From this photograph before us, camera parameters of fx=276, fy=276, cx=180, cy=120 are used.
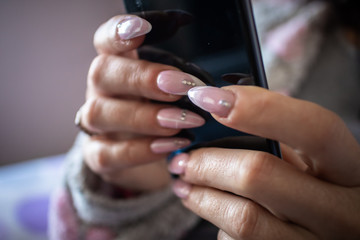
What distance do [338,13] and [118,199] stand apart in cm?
53

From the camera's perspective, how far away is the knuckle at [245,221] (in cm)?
20

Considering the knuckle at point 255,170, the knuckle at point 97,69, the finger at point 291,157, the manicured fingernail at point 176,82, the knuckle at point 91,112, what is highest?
the knuckle at point 97,69

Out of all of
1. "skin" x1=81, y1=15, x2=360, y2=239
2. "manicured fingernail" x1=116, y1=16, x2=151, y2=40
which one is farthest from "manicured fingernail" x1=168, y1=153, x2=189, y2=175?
"manicured fingernail" x1=116, y1=16, x2=151, y2=40

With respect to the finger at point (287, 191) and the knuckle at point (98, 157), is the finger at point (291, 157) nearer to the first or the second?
the finger at point (287, 191)

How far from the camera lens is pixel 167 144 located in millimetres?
248

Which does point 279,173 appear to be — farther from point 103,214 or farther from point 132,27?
point 103,214

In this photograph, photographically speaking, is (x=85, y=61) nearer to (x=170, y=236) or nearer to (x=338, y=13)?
(x=170, y=236)

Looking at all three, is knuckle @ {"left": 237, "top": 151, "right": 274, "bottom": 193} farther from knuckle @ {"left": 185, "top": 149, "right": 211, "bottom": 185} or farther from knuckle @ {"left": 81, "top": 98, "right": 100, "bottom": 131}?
knuckle @ {"left": 81, "top": 98, "right": 100, "bottom": 131}

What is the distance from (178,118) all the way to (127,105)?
6 centimetres

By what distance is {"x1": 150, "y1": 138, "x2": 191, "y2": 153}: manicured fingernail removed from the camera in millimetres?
240

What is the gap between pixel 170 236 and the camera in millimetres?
399

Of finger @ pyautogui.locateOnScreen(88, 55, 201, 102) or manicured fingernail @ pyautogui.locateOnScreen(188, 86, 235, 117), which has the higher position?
finger @ pyautogui.locateOnScreen(88, 55, 201, 102)

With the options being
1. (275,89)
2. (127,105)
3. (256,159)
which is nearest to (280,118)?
(256,159)

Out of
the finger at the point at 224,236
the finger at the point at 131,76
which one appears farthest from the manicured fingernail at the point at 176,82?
the finger at the point at 224,236
